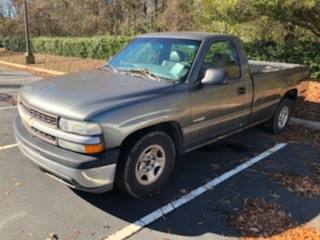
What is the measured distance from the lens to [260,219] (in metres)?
3.84

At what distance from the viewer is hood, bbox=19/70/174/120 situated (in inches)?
142

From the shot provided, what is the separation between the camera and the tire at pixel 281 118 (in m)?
6.46

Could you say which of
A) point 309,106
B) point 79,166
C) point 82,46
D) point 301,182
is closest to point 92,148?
point 79,166

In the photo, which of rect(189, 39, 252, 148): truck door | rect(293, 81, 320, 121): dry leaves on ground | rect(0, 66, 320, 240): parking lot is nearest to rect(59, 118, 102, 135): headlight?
rect(0, 66, 320, 240): parking lot

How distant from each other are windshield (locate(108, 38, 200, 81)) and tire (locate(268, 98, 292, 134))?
2448 millimetres

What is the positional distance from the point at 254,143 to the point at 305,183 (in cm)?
154

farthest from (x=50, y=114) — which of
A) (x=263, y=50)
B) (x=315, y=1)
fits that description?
(x=263, y=50)

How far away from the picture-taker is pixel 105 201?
4.12 metres

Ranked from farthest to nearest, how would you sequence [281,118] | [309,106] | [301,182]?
[309,106] < [281,118] < [301,182]

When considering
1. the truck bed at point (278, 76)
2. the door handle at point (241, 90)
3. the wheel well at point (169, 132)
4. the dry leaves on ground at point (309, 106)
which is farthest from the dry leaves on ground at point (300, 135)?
the wheel well at point (169, 132)

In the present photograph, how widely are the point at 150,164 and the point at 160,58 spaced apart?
4.67 feet

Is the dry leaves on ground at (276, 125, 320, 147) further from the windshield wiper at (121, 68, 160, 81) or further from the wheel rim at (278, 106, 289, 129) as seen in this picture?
the windshield wiper at (121, 68, 160, 81)

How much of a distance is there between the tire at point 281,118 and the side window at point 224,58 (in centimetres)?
162

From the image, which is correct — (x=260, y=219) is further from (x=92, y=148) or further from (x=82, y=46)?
(x=82, y=46)
